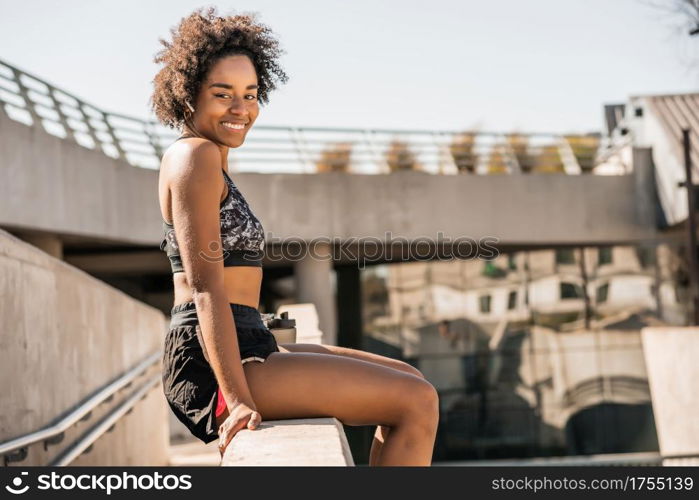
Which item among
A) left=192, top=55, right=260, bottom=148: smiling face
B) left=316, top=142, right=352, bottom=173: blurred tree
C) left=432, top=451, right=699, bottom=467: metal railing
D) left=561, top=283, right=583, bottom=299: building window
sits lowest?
left=192, top=55, right=260, bottom=148: smiling face

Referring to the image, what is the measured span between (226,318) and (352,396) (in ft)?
1.43

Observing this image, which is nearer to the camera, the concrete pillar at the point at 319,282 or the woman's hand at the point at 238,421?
the woman's hand at the point at 238,421

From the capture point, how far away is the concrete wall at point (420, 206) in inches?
874

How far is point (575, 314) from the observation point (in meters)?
26.9

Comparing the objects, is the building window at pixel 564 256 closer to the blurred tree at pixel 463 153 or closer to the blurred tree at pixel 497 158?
the blurred tree at pixel 497 158

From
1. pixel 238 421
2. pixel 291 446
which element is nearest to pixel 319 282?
pixel 238 421

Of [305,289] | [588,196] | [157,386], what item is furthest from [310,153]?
[157,386]

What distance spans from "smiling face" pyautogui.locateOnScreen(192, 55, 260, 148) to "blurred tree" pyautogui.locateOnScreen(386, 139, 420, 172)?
21.2 metres

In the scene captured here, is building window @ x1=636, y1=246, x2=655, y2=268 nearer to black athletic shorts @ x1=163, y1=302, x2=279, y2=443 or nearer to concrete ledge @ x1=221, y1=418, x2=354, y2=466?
black athletic shorts @ x1=163, y1=302, x2=279, y2=443

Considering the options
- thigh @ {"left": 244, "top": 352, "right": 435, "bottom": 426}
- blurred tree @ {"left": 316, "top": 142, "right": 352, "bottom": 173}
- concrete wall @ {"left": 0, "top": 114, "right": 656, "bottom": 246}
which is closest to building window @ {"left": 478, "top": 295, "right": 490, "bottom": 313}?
concrete wall @ {"left": 0, "top": 114, "right": 656, "bottom": 246}

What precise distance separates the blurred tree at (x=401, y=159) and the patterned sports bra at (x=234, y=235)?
70.2 ft

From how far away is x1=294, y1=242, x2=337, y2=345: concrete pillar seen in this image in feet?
80.6

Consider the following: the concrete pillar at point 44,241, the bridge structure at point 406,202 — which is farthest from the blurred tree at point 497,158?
the concrete pillar at point 44,241

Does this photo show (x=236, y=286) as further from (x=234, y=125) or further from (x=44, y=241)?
(x=44, y=241)
